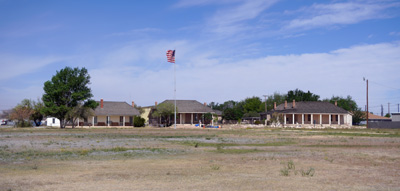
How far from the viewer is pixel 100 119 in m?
84.7

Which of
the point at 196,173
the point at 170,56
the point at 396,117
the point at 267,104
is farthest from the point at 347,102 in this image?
the point at 196,173

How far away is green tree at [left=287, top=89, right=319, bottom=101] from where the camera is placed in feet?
387

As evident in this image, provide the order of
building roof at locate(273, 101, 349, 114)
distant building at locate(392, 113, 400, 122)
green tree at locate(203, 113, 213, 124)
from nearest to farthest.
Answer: building roof at locate(273, 101, 349, 114) → distant building at locate(392, 113, 400, 122) → green tree at locate(203, 113, 213, 124)

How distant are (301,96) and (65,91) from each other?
239ft

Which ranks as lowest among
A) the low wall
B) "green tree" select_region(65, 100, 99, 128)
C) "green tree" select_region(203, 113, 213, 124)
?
the low wall

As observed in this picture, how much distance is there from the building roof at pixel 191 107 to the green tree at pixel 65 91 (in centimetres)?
2494

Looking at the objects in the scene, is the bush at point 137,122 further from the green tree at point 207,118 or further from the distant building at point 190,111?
the green tree at point 207,118

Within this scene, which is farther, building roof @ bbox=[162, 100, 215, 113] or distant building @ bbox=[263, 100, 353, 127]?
building roof @ bbox=[162, 100, 215, 113]

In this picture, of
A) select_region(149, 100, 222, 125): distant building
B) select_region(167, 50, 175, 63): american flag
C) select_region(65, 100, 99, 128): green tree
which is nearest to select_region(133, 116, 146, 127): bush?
select_region(149, 100, 222, 125): distant building

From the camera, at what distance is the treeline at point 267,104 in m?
109

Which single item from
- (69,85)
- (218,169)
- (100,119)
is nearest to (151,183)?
(218,169)

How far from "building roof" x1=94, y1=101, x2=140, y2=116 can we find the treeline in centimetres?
3057

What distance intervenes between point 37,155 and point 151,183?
10.1 m

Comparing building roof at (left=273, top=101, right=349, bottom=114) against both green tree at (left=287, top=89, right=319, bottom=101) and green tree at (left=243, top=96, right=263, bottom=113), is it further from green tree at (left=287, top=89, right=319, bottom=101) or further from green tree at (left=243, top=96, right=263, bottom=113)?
green tree at (left=243, top=96, right=263, bottom=113)
